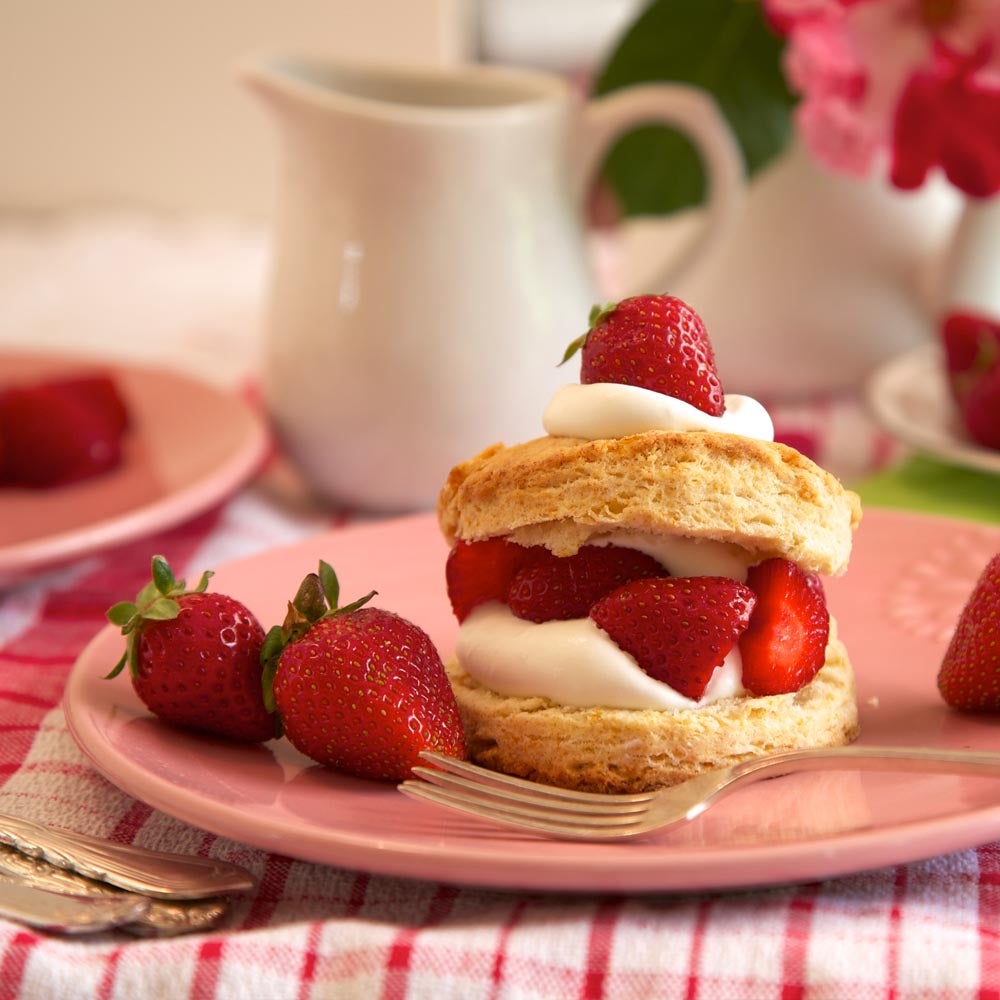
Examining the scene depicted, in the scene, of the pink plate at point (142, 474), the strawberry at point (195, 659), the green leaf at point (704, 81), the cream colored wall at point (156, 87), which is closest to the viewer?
the strawberry at point (195, 659)

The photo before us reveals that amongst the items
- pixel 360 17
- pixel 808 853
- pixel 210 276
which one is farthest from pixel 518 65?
pixel 808 853

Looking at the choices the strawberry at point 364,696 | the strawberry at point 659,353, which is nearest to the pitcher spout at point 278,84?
the strawberry at point 659,353

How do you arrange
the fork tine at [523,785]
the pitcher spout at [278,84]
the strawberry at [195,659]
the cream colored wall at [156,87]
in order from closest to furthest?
the fork tine at [523,785] → the strawberry at [195,659] → the pitcher spout at [278,84] → the cream colored wall at [156,87]

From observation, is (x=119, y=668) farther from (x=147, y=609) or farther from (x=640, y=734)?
(x=640, y=734)

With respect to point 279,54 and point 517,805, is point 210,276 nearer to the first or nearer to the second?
point 279,54

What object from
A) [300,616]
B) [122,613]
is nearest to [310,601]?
[300,616]

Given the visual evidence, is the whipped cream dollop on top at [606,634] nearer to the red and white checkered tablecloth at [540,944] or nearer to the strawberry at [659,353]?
the strawberry at [659,353]
